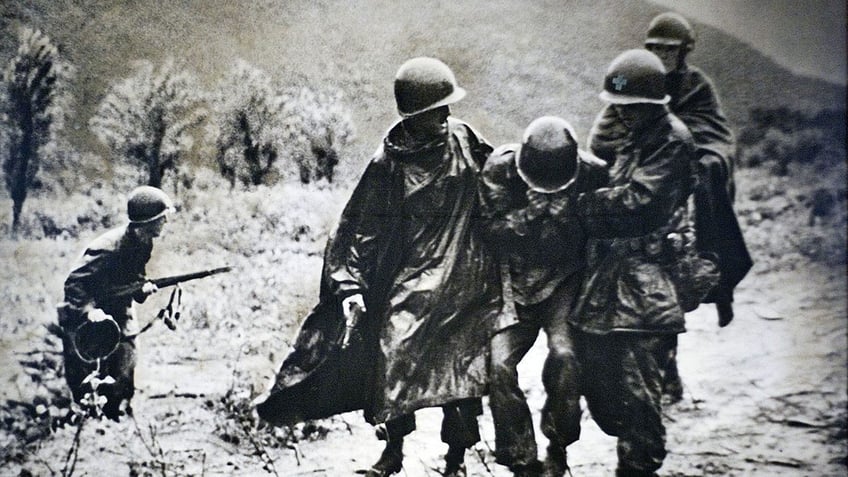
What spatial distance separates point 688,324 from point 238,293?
2.47 metres

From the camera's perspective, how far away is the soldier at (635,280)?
4.04m

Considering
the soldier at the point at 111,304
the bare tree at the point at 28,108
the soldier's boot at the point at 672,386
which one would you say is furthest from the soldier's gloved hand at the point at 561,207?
the bare tree at the point at 28,108

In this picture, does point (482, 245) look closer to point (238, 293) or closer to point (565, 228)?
point (565, 228)

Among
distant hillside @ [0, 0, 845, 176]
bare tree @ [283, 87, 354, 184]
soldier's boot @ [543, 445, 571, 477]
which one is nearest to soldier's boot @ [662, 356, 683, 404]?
soldier's boot @ [543, 445, 571, 477]

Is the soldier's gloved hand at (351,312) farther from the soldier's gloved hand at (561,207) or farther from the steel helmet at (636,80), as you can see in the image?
the steel helmet at (636,80)

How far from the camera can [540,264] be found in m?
4.03

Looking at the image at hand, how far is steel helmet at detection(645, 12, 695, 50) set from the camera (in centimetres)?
440

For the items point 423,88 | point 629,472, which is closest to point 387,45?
point 423,88

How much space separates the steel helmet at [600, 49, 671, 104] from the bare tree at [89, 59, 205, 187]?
2.25 meters

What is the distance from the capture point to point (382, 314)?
12.9ft

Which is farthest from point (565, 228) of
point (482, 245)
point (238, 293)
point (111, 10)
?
point (111, 10)

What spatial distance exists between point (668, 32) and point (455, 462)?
270 cm

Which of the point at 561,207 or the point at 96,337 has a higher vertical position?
the point at 561,207

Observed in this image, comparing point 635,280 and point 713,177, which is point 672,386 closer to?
point 635,280
